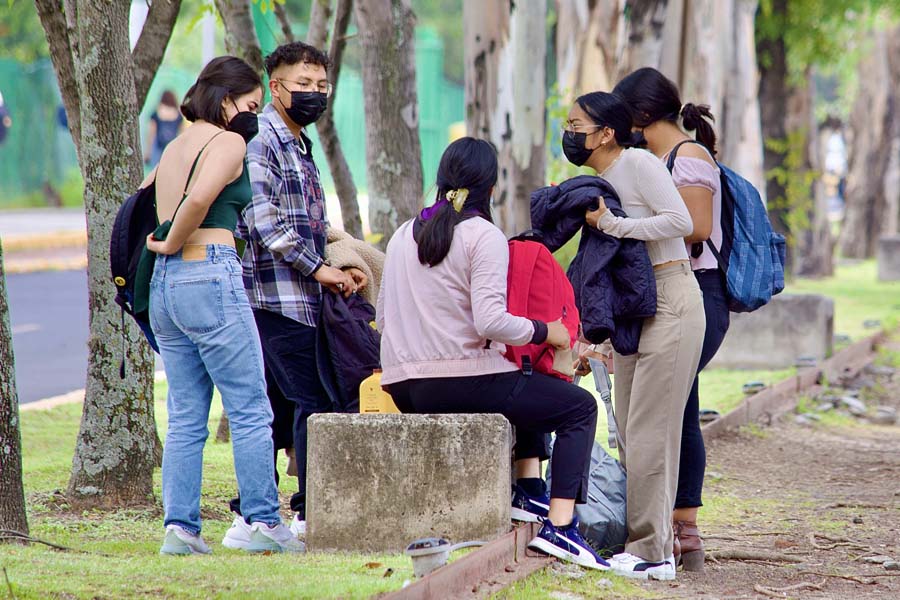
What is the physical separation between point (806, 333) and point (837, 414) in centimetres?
188

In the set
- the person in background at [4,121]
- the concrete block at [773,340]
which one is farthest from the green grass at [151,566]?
Answer: the person in background at [4,121]

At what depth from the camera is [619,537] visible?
5.80 meters

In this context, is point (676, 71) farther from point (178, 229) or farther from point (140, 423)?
point (178, 229)

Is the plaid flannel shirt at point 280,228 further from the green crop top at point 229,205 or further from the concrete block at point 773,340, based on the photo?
the concrete block at point 773,340

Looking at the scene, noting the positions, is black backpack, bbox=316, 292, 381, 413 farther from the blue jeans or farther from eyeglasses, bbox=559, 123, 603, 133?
eyeglasses, bbox=559, 123, 603, 133

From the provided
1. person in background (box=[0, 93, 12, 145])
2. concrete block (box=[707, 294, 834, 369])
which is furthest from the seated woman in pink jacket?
person in background (box=[0, 93, 12, 145])

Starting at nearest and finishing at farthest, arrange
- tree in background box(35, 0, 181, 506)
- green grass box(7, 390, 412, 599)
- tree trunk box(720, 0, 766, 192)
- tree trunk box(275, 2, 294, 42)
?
green grass box(7, 390, 412, 599), tree in background box(35, 0, 181, 506), tree trunk box(275, 2, 294, 42), tree trunk box(720, 0, 766, 192)

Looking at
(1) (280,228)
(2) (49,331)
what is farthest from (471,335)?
(2) (49,331)

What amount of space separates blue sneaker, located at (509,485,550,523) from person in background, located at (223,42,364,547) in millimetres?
910

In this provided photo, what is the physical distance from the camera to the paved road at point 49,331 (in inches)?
466

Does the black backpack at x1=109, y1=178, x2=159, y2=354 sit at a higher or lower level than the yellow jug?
higher

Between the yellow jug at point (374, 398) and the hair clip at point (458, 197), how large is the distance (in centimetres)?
82

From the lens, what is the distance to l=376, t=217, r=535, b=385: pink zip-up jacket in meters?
5.16

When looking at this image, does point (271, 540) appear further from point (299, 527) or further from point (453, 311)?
point (453, 311)
